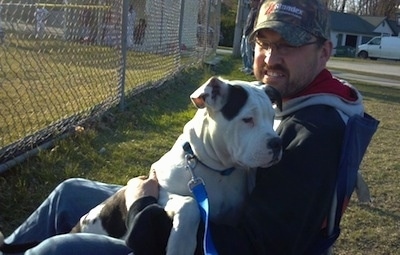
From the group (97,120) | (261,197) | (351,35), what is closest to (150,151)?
(97,120)

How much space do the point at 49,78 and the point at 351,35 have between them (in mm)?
61926

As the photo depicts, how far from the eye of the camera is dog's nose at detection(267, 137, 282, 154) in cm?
236

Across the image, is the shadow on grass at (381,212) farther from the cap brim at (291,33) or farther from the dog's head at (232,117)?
the cap brim at (291,33)

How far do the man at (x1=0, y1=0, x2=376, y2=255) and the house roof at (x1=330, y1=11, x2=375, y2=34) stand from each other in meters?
62.4

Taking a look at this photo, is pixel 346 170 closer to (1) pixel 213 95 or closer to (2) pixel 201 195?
(2) pixel 201 195

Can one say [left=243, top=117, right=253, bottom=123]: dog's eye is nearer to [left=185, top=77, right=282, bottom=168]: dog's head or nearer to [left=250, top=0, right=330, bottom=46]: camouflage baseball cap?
[left=185, top=77, right=282, bottom=168]: dog's head

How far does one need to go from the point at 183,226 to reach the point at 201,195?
306 millimetres

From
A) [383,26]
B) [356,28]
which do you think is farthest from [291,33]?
[383,26]

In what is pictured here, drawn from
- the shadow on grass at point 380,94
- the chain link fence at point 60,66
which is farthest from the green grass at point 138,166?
the shadow on grass at point 380,94

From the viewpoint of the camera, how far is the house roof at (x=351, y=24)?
63.5 metres

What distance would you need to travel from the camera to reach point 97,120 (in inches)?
233

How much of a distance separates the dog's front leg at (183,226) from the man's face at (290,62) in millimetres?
716

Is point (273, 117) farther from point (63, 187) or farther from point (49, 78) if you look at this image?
→ point (49, 78)

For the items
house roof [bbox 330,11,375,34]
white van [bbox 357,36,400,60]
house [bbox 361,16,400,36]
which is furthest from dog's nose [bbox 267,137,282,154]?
house [bbox 361,16,400,36]
